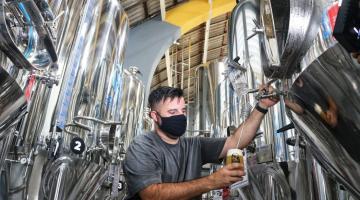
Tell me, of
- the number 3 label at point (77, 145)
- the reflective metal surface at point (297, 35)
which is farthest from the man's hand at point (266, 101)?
the number 3 label at point (77, 145)

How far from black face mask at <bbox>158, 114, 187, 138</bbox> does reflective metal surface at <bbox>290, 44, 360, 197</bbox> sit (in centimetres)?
92

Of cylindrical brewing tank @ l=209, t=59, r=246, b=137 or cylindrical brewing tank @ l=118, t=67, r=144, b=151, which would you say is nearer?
cylindrical brewing tank @ l=209, t=59, r=246, b=137

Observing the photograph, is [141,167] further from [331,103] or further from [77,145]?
[331,103]

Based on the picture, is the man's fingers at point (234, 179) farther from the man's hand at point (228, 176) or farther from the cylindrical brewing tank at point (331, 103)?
the cylindrical brewing tank at point (331, 103)

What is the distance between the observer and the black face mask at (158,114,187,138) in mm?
1694

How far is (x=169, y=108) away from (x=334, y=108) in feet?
3.61

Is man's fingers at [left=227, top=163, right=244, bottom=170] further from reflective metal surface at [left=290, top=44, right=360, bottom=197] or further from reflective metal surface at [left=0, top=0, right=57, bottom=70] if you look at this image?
reflective metal surface at [left=0, top=0, right=57, bottom=70]

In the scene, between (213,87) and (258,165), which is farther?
(213,87)

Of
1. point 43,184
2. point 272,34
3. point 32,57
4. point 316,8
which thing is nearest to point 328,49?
point 316,8

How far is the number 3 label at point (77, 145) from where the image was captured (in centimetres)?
168

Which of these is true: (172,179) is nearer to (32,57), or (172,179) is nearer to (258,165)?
(258,165)

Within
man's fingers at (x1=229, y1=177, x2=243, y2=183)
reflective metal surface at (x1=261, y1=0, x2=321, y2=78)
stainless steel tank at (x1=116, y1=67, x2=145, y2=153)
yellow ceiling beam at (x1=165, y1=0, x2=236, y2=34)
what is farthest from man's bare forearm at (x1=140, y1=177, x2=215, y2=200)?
yellow ceiling beam at (x1=165, y1=0, x2=236, y2=34)

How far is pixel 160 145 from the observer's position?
1.70 m

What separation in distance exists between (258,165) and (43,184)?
34.5 inches
